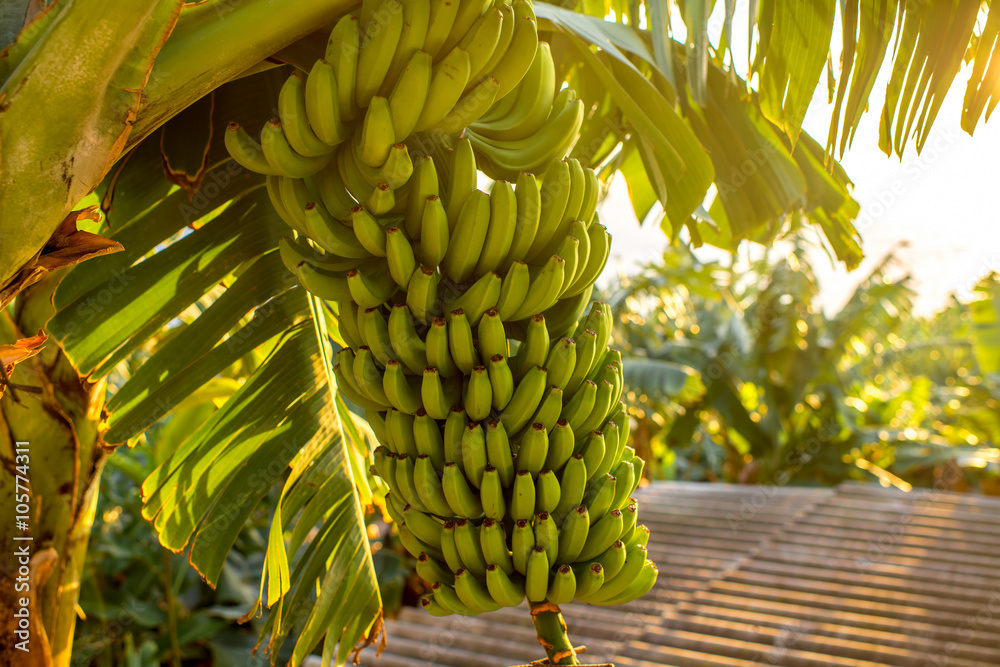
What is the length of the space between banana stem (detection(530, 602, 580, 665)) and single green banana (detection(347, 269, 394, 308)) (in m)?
0.46

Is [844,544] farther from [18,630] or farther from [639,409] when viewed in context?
[18,630]

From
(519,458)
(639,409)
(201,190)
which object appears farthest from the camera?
(639,409)

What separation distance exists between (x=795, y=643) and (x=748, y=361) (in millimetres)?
3465

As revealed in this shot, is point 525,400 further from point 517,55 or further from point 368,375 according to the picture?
point 517,55

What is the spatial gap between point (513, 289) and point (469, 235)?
0.09 meters

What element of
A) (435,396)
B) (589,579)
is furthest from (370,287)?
(589,579)

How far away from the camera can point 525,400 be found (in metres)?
0.94

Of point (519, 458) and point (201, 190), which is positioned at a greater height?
point (201, 190)

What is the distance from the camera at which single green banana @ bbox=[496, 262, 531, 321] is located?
0.94 m

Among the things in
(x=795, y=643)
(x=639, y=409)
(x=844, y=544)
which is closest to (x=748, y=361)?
(x=639, y=409)

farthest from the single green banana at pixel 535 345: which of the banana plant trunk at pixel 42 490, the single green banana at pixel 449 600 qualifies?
the banana plant trunk at pixel 42 490

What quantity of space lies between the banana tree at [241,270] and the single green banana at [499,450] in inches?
16.3

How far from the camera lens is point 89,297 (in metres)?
1.16

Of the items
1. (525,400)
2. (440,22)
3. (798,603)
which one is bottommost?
(798,603)
